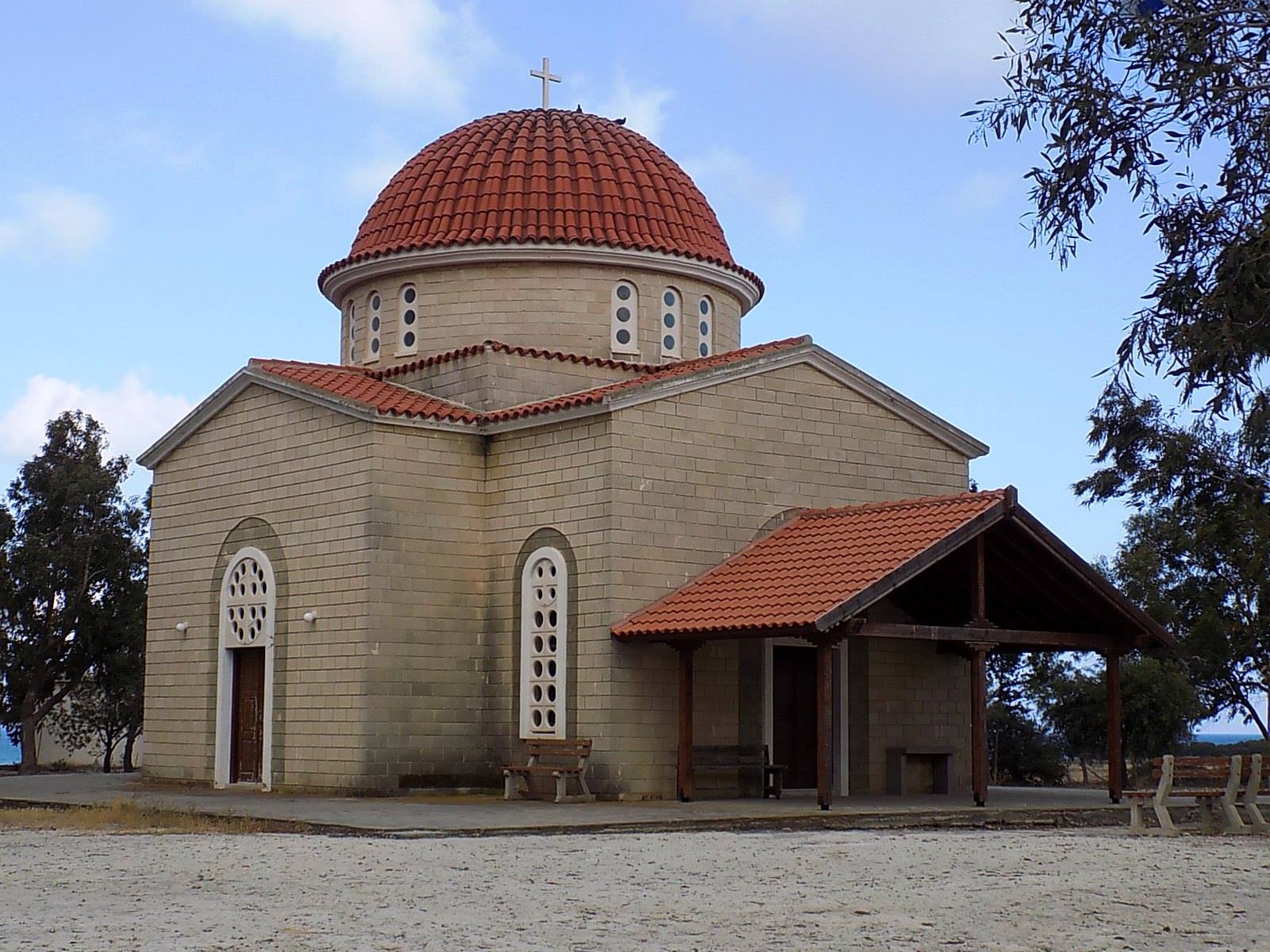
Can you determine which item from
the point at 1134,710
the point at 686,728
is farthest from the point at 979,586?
A: the point at 1134,710

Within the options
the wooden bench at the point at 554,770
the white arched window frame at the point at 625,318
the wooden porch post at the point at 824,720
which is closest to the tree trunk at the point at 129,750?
the white arched window frame at the point at 625,318

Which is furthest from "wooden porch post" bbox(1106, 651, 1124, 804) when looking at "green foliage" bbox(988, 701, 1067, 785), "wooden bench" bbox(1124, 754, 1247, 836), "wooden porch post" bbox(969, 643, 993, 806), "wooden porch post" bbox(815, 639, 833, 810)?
"green foliage" bbox(988, 701, 1067, 785)

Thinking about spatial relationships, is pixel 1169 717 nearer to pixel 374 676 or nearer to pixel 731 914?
pixel 374 676

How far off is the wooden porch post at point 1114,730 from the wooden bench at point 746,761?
3.99 m

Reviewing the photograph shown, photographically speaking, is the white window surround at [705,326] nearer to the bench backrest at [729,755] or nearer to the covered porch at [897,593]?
the covered porch at [897,593]

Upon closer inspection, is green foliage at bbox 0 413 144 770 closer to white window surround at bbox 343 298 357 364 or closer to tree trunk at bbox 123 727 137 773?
tree trunk at bbox 123 727 137 773

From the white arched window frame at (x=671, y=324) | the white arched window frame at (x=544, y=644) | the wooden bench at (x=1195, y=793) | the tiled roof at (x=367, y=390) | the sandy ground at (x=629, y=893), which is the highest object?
the white arched window frame at (x=671, y=324)

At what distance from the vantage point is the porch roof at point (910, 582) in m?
18.5

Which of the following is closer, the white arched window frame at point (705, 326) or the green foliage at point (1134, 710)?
the white arched window frame at point (705, 326)

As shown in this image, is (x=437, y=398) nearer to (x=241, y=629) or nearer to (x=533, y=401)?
(x=533, y=401)

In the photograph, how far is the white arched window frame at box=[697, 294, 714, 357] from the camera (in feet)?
82.0

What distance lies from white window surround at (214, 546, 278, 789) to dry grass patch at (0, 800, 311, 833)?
3785mm

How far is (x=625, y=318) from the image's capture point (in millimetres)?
24453

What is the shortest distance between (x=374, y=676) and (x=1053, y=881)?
36.3 feet
